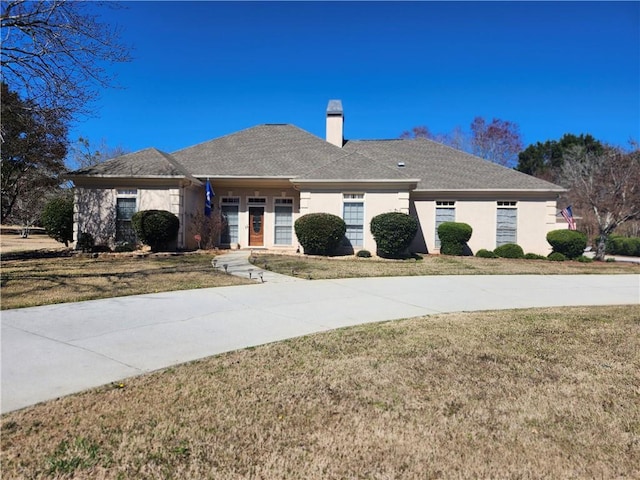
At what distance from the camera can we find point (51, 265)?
12242 millimetres

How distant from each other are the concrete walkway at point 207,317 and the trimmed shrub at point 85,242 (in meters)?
10.0

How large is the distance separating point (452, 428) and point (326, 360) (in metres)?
1.72

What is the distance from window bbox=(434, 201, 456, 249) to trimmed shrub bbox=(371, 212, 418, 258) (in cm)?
348

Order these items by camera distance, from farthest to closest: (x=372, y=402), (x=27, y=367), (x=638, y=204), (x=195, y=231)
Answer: (x=638, y=204) → (x=195, y=231) → (x=27, y=367) → (x=372, y=402)

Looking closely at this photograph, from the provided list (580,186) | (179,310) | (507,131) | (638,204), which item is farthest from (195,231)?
(507,131)

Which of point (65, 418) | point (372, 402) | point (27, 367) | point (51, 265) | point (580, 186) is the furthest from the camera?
point (580, 186)

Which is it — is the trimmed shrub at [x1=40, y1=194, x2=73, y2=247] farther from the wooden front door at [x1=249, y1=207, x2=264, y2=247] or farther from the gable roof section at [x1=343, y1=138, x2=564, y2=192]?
the gable roof section at [x1=343, y1=138, x2=564, y2=192]

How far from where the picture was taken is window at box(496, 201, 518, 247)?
18.6m

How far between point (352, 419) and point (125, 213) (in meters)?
16.6

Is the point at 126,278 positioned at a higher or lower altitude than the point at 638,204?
lower

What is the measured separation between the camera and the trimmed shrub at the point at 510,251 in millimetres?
18062

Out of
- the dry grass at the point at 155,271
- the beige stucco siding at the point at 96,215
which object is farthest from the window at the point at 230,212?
the beige stucco siding at the point at 96,215

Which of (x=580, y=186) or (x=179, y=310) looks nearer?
(x=179, y=310)

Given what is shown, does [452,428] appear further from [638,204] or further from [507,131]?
[507,131]
